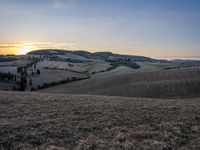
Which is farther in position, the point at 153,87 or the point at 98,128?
the point at 153,87

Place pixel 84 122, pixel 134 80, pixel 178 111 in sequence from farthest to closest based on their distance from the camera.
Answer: pixel 134 80
pixel 178 111
pixel 84 122

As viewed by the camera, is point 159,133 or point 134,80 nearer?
point 159,133

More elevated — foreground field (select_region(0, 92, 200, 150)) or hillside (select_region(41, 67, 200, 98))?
foreground field (select_region(0, 92, 200, 150))

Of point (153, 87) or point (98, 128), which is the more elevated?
point (98, 128)

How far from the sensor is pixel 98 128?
45.1ft

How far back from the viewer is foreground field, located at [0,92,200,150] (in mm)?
11203

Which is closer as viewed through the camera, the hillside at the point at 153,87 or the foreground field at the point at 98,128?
the foreground field at the point at 98,128

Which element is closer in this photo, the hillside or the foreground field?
the foreground field

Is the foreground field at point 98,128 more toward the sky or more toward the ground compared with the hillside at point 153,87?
more toward the sky

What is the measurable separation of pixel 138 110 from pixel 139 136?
6.46m

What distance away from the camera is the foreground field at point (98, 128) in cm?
1120

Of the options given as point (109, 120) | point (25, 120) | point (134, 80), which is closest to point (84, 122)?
point (109, 120)

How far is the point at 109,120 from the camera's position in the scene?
15625 mm

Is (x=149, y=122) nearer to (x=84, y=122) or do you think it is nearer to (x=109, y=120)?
(x=109, y=120)
